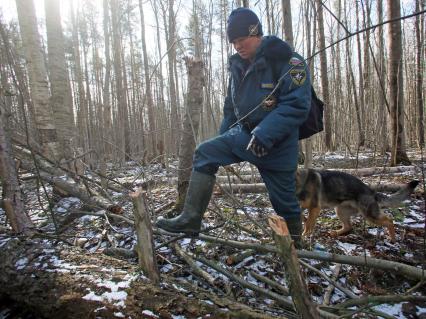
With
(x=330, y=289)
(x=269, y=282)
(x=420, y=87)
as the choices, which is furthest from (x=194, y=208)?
(x=420, y=87)

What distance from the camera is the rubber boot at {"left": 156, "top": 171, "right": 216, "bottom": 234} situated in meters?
2.52

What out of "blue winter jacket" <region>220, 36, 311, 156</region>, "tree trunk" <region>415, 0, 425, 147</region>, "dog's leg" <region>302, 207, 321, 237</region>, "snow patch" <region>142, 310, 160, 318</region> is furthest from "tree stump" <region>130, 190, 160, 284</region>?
"tree trunk" <region>415, 0, 425, 147</region>

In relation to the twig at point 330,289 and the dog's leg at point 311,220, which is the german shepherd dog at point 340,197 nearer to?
the dog's leg at point 311,220

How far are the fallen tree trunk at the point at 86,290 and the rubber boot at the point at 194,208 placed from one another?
413 mm

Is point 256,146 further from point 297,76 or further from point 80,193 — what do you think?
point 80,193

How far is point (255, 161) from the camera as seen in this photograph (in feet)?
8.73

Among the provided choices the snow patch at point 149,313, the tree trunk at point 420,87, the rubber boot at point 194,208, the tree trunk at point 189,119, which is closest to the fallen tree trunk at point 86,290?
the snow patch at point 149,313

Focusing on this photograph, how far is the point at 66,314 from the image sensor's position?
1884mm

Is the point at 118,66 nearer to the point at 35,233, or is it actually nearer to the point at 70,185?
the point at 70,185

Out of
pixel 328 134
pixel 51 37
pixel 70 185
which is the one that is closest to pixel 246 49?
pixel 70 185

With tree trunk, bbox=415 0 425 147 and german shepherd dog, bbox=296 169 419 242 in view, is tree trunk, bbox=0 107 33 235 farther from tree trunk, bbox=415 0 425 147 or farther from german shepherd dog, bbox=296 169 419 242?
tree trunk, bbox=415 0 425 147

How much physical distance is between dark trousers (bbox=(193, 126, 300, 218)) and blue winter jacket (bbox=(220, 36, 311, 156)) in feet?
0.38

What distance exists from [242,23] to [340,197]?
270 centimetres

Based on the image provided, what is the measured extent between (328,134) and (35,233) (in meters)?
12.8
